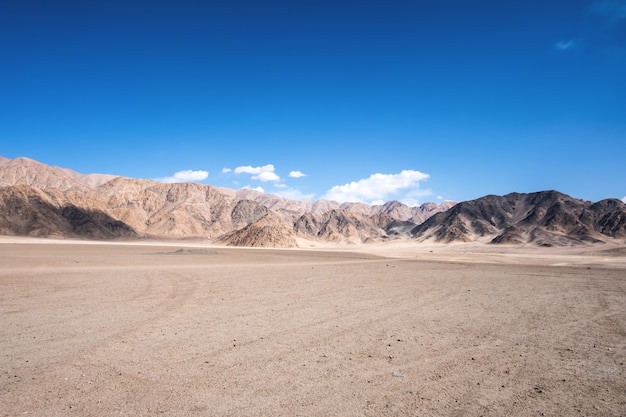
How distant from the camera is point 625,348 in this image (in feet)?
31.6

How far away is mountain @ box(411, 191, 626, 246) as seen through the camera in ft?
437

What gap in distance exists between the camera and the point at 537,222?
15775 cm

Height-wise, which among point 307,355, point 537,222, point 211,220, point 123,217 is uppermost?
point 537,222

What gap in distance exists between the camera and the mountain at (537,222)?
133250mm

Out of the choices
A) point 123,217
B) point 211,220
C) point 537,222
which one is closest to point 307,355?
point 123,217

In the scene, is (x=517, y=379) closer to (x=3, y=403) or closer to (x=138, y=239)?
(x=3, y=403)

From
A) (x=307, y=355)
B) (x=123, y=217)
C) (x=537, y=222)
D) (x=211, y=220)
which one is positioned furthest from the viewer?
(x=211, y=220)

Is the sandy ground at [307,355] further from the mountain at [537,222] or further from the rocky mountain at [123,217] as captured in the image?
the mountain at [537,222]

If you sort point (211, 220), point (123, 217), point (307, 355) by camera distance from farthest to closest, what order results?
point (211, 220) → point (123, 217) → point (307, 355)

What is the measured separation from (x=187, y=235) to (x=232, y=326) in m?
163

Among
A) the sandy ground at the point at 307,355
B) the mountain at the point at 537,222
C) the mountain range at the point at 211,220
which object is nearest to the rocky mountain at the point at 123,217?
the mountain range at the point at 211,220

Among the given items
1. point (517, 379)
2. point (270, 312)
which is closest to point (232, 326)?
point (270, 312)

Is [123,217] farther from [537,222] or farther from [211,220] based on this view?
[537,222]

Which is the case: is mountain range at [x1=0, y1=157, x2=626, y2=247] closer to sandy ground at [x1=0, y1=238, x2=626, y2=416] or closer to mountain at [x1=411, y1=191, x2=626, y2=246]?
mountain at [x1=411, y1=191, x2=626, y2=246]
